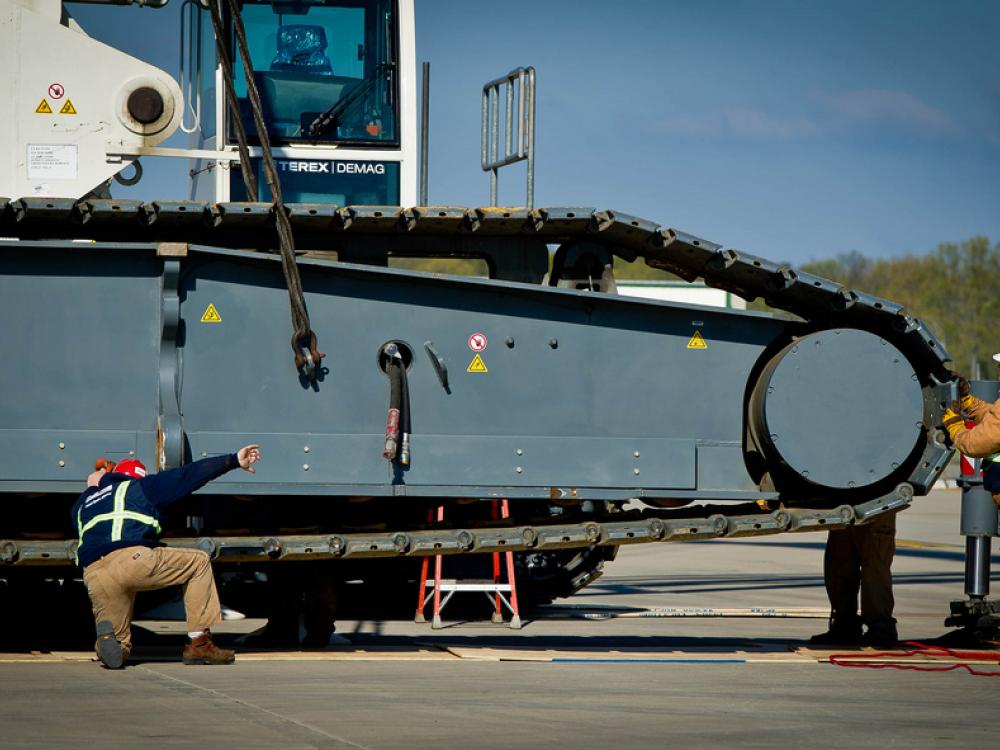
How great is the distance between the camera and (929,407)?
9344mm

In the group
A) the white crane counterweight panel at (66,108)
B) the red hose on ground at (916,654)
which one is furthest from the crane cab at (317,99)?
the red hose on ground at (916,654)

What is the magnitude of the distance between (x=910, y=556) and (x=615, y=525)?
1212 cm

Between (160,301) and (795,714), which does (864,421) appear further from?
(160,301)

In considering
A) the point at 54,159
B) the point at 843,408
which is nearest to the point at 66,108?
the point at 54,159

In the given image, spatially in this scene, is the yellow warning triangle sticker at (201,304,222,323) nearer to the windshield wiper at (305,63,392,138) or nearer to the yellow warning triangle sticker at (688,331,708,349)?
the windshield wiper at (305,63,392,138)

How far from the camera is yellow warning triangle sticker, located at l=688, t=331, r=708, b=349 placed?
9.11m

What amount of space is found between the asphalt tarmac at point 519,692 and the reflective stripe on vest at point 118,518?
31.3 inches

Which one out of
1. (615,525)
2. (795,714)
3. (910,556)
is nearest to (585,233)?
(615,525)

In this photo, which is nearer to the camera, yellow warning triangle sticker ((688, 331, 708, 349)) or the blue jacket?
the blue jacket

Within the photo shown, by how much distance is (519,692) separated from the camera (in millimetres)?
7910

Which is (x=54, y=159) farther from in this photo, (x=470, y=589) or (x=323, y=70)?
(x=470, y=589)

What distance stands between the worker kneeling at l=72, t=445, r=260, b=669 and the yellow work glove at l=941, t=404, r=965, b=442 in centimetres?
419

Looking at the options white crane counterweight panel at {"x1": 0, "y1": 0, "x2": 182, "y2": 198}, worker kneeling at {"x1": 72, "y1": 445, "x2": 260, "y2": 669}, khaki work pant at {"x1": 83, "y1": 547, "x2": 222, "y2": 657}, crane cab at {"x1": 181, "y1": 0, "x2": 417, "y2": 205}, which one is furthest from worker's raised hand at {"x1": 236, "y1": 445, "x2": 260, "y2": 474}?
white crane counterweight panel at {"x1": 0, "y1": 0, "x2": 182, "y2": 198}

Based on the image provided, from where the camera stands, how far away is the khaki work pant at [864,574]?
10320mm
